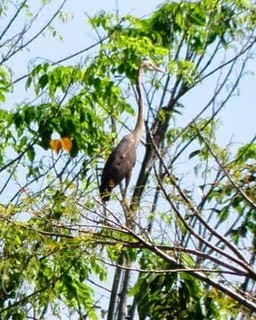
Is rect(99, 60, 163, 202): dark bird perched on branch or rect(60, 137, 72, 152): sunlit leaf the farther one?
rect(99, 60, 163, 202): dark bird perched on branch

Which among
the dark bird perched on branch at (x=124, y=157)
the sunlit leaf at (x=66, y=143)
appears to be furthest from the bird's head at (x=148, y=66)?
the sunlit leaf at (x=66, y=143)

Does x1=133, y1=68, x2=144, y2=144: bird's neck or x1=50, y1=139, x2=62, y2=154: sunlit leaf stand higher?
x1=133, y1=68, x2=144, y2=144: bird's neck

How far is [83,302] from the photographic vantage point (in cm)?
737

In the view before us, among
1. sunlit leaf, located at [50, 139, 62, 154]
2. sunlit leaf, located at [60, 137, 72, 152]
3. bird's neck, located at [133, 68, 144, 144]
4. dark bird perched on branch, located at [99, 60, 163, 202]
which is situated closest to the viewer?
sunlit leaf, located at [50, 139, 62, 154]

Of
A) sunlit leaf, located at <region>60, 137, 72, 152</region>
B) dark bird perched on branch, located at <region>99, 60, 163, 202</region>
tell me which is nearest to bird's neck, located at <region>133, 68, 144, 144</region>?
dark bird perched on branch, located at <region>99, 60, 163, 202</region>

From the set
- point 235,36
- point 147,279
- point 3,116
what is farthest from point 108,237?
point 235,36

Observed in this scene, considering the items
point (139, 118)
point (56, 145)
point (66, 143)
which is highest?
point (139, 118)

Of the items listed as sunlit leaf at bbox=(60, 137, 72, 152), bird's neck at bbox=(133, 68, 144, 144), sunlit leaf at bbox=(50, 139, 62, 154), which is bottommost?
sunlit leaf at bbox=(50, 139, 62, 154)

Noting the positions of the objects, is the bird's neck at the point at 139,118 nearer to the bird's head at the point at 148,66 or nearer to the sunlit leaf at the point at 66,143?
the bird's head at the point at 148,66

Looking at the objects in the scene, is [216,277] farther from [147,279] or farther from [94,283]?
[94,283]

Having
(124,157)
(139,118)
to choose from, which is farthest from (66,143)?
(139,118)

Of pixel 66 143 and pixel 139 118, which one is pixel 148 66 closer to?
pixel 139 118

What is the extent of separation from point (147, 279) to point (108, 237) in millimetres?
429

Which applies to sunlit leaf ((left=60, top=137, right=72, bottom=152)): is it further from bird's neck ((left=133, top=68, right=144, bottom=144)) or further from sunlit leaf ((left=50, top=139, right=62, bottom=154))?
bird's neck ((left=133, top=68, right=144, bottom=144))
